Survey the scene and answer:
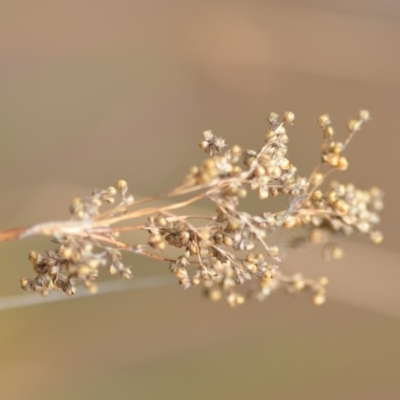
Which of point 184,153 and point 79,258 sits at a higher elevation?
point 79,258

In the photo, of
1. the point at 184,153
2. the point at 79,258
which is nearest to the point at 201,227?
the point at 79,258

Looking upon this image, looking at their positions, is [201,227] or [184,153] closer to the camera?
[201,227]

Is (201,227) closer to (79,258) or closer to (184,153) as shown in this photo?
(79,258)

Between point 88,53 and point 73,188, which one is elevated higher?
point 88,53

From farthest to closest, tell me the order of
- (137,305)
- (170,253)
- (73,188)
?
(137,305) < (73,188) < (170,253)

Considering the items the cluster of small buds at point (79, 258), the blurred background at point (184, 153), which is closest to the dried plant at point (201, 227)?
the cluster of small buds at point (79, 258)

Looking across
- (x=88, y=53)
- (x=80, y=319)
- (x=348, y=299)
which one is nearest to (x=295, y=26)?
(x=88, y=53)

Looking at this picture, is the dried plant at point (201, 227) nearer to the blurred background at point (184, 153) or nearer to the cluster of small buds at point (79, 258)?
the cluster of small buds at point (79, 258)

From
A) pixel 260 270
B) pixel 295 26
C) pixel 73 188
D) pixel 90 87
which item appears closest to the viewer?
pixel 260 270

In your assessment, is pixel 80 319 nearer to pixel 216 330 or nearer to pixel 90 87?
pixel 216 330
